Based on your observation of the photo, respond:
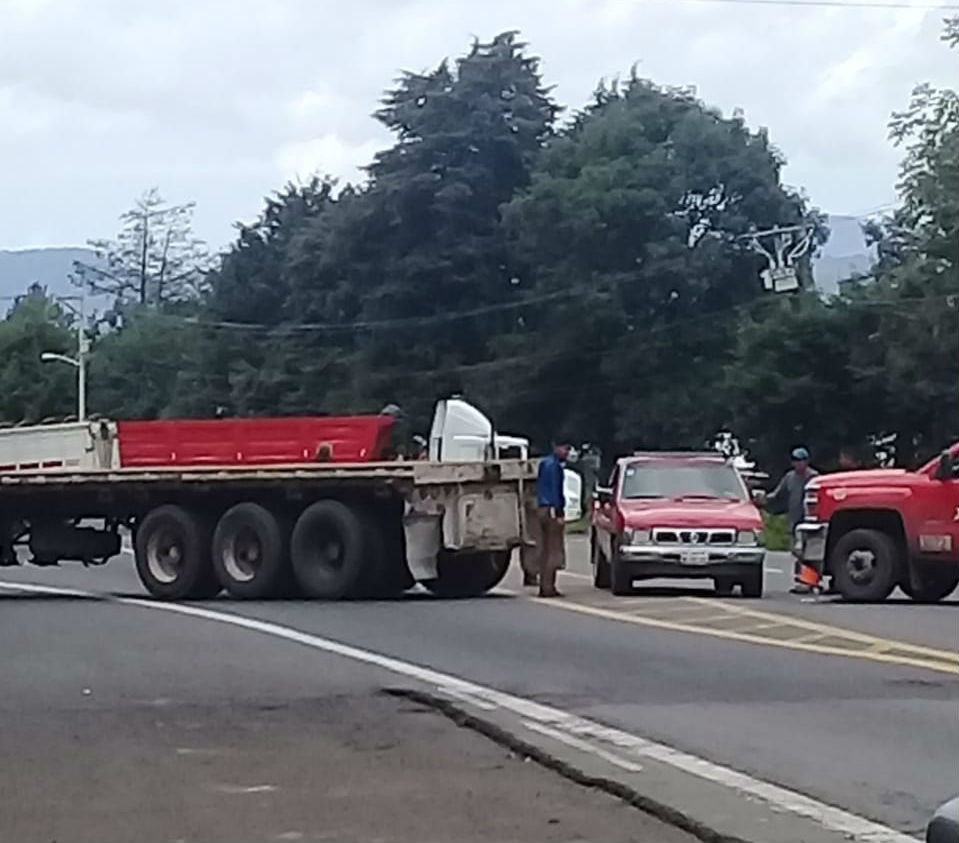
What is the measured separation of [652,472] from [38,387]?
53122 mm

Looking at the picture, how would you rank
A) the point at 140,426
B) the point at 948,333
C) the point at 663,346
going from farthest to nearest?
1. the point at 663,346
2. the point at 948,333
3. the point at 140,426

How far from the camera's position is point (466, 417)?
1080 inches

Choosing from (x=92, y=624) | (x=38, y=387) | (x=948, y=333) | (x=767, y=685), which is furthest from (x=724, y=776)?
(x=38, y=387)

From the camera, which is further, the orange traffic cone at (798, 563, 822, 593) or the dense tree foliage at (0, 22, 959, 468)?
the dense tree foliage at (0, 22, 959, 468)

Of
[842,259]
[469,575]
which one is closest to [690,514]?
[469,575]

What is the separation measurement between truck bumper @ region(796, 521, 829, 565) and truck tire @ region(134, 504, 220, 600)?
22.2 ft

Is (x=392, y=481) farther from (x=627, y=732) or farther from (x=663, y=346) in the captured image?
(x=663, y=346)

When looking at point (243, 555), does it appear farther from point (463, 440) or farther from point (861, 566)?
point (861, 566)

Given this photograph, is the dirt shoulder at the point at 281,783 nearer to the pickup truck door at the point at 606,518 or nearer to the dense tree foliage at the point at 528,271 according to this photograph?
the pickup truck door at the point at 606,518

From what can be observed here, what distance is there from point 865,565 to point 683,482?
9.63 ft

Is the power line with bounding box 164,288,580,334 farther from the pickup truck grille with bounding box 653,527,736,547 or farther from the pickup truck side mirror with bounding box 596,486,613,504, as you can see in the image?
the pickup truck grille with bounding box 653,527,736,547

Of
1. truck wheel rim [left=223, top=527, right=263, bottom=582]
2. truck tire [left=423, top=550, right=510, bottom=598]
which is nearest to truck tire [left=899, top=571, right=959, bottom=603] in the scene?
truck tire [left=423, top=550, right=510, bottom=598]

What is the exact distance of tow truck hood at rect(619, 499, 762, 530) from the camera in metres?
25.5

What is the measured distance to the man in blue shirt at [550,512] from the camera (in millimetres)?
25625
